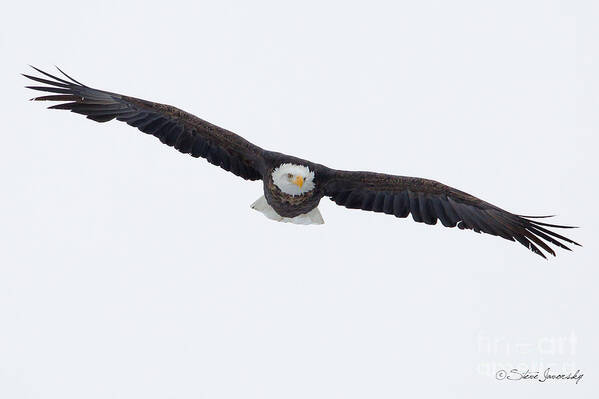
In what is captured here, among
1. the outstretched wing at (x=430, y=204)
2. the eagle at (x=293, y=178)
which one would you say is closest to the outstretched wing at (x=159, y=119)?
the eagle at (x=293, y=178)

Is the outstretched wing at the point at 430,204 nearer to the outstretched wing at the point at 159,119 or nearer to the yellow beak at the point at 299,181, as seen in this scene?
the yellow beak at the point at 299,181

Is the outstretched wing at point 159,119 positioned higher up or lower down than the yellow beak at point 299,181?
higher up

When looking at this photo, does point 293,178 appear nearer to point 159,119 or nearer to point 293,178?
point 293,178

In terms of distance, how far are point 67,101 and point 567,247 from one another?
6.46 m

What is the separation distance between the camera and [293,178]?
15.7 m

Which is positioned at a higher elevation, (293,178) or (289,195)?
(293,178)

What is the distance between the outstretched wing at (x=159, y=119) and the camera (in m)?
15.9

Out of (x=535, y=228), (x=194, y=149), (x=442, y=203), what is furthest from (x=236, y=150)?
(x=535, y=228)

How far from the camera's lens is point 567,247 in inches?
603

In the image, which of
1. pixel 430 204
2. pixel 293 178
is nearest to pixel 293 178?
pixel 293 178

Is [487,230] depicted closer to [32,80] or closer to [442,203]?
[442,203]

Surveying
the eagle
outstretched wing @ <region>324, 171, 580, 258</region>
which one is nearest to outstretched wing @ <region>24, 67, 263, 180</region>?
the eagle

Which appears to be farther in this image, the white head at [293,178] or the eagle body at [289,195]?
the eagle body at [289,195]

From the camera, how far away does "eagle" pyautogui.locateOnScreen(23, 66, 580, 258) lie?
15695mm
